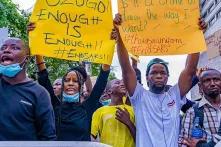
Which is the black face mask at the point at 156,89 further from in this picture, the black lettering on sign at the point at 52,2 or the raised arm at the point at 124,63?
the black lettering on sign at the point at 52,2

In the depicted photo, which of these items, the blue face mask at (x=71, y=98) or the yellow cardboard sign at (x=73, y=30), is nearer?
the blue face mask at (x=71, y=98)

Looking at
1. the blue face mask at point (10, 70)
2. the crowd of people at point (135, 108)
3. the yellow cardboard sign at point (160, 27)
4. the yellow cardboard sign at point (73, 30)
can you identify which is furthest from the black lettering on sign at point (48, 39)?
the blue face mask at point (10, 70)

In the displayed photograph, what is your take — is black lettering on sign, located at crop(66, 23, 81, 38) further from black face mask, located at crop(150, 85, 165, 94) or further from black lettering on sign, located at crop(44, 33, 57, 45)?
black face mask, located at crop(150, 85, 165, 94)

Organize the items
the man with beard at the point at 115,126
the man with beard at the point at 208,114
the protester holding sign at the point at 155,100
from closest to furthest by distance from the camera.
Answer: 1. the man with beard at the point at 208,114
2. the protester holding sign at the point at 155,100
3. the man with beard at the point at 115,126

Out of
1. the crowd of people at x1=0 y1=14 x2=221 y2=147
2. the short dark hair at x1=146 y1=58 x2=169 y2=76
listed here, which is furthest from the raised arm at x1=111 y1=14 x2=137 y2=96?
the short dark hair at x1=146 y1=58 x2=169 y2=76

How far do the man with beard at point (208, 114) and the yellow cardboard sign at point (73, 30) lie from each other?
2.94 feet

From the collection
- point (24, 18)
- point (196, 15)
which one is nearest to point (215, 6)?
point (24, 18)

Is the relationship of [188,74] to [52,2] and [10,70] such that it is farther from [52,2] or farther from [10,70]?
[10,70]

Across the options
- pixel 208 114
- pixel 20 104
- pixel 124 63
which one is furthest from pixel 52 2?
pixel 208 114

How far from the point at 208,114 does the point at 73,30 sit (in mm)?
1457

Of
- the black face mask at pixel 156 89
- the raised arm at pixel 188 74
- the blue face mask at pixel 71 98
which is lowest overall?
the blue face mask at pixel 71 98

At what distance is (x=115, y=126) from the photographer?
4914 mm

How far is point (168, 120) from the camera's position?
15.1ft

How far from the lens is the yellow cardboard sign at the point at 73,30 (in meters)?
4.88
